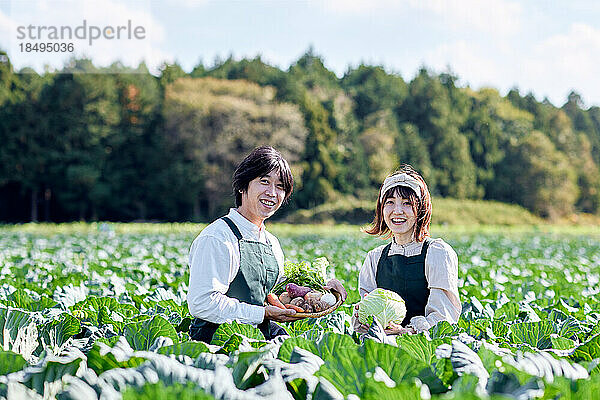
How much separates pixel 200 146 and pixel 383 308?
121 ft

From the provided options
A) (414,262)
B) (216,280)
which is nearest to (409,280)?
(414,262)

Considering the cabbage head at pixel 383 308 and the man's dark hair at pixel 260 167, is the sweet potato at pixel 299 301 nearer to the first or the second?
the cabbage head at pixel 383 308

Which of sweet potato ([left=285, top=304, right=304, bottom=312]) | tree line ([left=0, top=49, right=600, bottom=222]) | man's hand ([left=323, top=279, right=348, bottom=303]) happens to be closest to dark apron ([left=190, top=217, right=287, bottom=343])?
sweet potato ([left=285, top=304, right=304, bottom=312])

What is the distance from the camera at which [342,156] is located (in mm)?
43906

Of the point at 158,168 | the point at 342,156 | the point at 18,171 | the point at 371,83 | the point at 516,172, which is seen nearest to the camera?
the point at 18,171

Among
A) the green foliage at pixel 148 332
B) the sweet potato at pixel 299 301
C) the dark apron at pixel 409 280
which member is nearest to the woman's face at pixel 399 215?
the dark apron at pixel 409 280

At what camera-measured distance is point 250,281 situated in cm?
290

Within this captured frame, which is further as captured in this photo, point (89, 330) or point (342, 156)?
point (342, 156)

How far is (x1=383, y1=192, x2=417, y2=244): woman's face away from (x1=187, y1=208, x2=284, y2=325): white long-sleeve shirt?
897 millimetres

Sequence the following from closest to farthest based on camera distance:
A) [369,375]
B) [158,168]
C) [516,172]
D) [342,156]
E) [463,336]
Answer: [369,375]
[463,336]
[158,168]
[342,156]
[516,172]

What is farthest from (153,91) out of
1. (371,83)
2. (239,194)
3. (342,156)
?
(239,194)

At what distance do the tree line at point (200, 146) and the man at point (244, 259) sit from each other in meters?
31.8

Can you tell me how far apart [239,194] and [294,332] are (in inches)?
30.5

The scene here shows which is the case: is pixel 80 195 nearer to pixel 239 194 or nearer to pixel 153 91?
pixel 153 91
